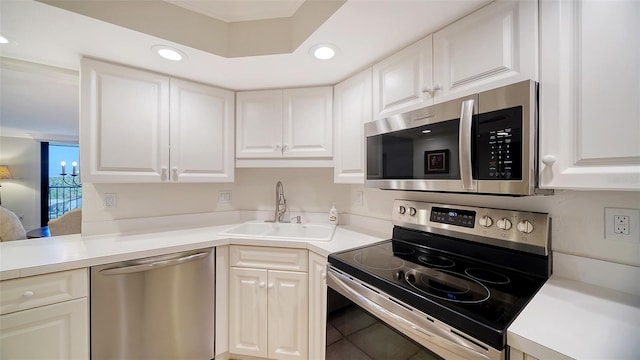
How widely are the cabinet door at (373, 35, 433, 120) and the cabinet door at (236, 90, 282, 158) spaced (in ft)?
2.64

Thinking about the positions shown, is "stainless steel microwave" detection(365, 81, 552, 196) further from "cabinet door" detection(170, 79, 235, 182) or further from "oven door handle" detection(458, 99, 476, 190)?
"cabinet door" detection(170, 79, 235, 182)

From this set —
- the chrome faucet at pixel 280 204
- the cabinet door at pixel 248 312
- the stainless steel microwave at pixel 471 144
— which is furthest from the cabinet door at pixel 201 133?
the stainless steel microwave at pixel 471 144

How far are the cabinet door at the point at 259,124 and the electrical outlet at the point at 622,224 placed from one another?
1745 millimetres

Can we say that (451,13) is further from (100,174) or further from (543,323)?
(100,174)

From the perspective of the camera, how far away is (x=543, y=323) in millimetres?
688

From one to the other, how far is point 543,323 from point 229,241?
1520 mm

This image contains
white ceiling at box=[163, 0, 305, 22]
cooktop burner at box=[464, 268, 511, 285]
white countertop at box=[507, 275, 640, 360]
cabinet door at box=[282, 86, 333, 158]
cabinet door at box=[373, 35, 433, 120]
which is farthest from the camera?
cabinet door at box=[282, 86, 333, 158]

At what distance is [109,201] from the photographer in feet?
5.76

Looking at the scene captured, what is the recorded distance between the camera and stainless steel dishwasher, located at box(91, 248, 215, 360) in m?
1.26

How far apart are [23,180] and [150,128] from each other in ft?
21.6

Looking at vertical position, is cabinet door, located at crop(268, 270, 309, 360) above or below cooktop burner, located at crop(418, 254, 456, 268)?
below

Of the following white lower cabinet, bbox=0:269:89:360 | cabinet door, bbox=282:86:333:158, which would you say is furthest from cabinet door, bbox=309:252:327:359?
white lower cabinet, bbox=0:269:89:360

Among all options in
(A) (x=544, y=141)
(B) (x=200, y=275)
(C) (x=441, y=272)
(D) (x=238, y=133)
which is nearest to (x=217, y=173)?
(D) (x=238, y=133)

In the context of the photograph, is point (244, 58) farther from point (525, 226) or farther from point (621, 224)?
point (621, 224)
